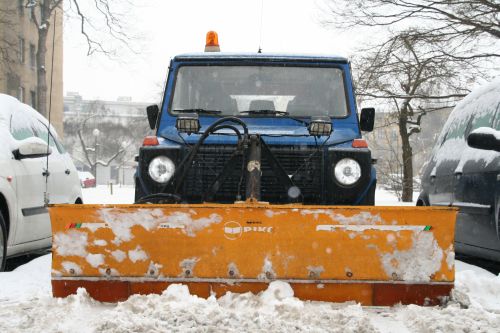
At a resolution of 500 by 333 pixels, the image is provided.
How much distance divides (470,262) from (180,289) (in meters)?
4.78

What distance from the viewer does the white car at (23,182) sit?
6.07 meters

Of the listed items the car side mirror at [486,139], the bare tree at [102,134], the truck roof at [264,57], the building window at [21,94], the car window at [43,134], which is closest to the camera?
the car side mirror at [486,139]

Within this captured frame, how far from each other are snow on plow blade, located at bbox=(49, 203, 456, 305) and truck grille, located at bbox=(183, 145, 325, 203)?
108 cm

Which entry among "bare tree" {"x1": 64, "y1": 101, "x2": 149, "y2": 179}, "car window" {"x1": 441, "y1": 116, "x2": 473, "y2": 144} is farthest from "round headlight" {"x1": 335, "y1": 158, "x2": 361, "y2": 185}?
"bare tree" {"x1": 64, "y1": 101, "x2": 149, "y2": 179}

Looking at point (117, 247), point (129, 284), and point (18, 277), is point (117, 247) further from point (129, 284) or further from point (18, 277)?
point (18, 277)

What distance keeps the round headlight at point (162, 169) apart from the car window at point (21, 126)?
2.20 metres

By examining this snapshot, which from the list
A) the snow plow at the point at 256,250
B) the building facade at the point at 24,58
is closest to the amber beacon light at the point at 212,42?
the snow plow at the point at 256,250

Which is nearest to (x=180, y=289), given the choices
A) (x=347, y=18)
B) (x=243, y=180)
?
(x=243, y=180)

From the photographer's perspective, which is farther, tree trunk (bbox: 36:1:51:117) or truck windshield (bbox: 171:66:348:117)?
tree trunk (bbox: 36:1:51:117)

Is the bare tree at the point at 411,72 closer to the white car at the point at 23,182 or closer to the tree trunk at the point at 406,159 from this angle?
the tree trunk at the point at 406,159

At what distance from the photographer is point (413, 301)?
13.7 feet

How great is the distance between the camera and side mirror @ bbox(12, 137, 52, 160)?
20.7 feet

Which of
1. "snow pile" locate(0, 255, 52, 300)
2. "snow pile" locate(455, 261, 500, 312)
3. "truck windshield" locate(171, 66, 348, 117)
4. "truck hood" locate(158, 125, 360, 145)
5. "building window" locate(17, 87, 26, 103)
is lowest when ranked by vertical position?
"snow pile" locate(0, 255, 52, 300)

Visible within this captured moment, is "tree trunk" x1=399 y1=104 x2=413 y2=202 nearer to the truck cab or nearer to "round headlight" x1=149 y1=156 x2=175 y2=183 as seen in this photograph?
the truck cab
